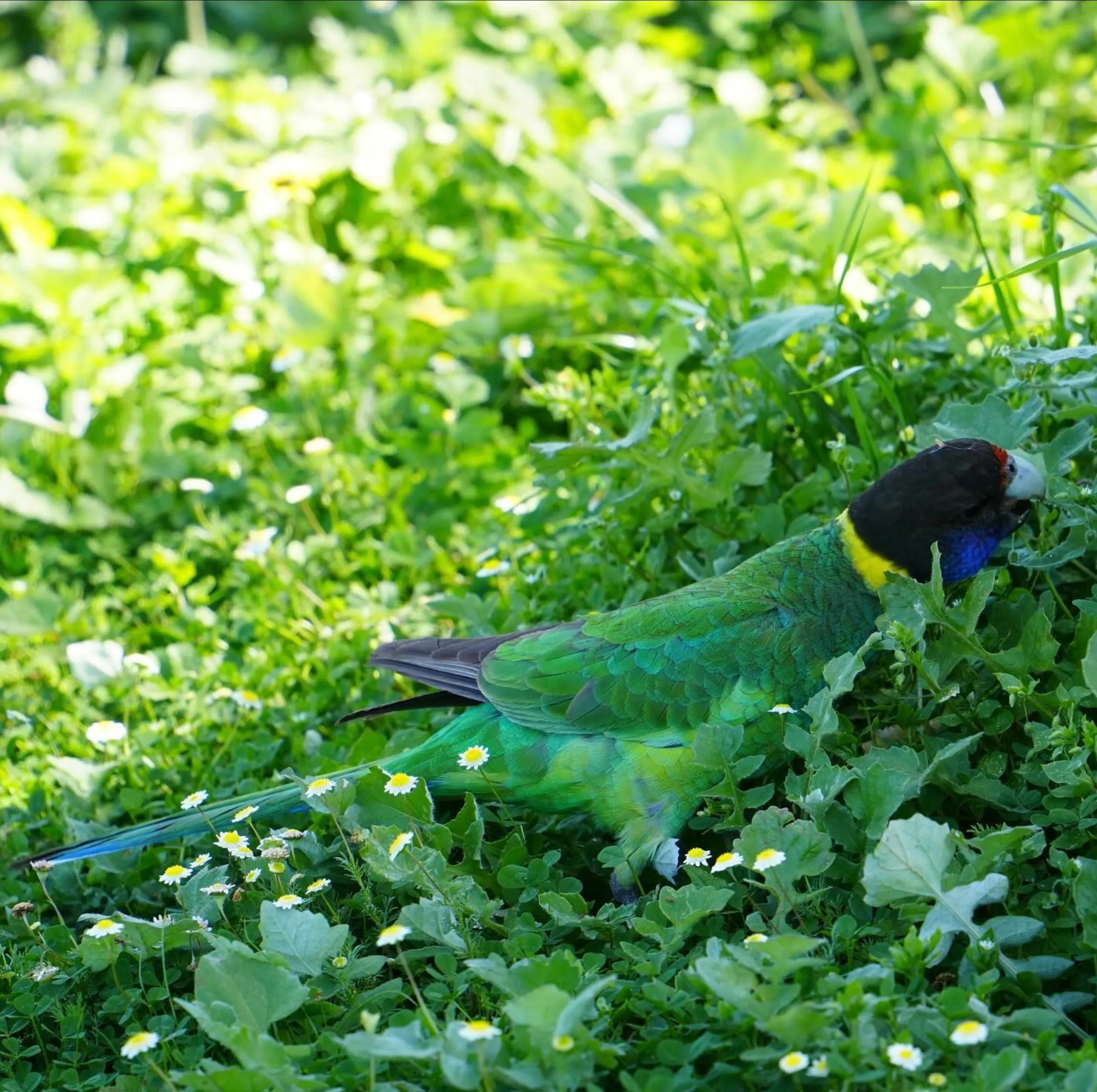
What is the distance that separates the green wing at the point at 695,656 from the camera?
2.23m

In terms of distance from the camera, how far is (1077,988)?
1.80 metres

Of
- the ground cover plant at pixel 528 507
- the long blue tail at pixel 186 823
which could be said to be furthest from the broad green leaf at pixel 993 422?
the long blue tail at pixel 186 823

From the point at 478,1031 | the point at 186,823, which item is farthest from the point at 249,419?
the point at 478,1031

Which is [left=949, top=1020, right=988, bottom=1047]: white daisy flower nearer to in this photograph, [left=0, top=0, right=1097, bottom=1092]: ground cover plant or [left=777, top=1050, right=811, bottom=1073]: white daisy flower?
[left=0, top=0, right=1097, bottom=1092]: ground cover plant

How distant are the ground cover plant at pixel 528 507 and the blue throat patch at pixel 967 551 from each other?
0.24 feet

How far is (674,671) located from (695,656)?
4cm

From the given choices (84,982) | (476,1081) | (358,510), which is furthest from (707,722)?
(358,510)

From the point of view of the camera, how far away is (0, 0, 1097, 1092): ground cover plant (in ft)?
5.84

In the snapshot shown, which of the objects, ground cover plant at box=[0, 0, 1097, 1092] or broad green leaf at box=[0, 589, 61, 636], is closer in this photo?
ground cover plant at box=[0, 0, 1097, 1092]

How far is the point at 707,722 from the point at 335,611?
1171 millimetres

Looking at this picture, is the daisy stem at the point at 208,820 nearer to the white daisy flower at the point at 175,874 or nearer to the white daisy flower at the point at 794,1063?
the white daisy flower at the point at 175,874

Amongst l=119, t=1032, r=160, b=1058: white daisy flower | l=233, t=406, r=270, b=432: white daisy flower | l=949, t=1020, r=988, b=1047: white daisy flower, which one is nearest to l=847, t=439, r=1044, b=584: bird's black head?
l=949, t=1020, r=988, b=1047: white daisy flower

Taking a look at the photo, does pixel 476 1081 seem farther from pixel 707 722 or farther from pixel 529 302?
pixel 529 302

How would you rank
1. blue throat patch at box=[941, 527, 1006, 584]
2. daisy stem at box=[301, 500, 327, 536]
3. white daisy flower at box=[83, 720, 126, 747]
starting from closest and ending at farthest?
blue throat patch at box=[941, 527, 1006, 584] < white daisy flower at box=[83, 720, 126, 747] < daisy stem at box=[301, 500, 327, 536]
